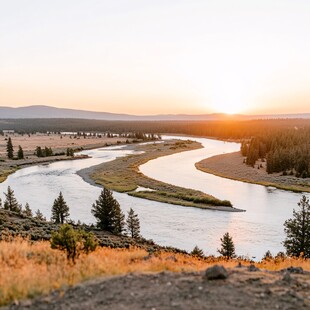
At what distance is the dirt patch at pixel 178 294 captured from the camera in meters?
7.90

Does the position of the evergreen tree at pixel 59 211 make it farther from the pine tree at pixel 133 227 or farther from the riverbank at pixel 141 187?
the riverbank at pixel 141 187

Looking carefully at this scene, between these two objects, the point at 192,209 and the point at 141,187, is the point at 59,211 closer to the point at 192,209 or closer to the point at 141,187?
the point at 192,209

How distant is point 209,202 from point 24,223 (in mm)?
30719

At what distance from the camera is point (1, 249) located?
41.5 feet

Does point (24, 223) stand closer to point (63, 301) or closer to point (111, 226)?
point (111, 226)

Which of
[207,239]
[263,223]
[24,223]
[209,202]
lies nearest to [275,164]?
[209,202]

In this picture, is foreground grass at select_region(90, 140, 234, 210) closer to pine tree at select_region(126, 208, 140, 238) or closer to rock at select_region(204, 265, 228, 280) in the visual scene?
pine tree at select_region(126, 208, 140, 238)

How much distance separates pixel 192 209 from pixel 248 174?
3325cm

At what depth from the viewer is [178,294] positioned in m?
8.30

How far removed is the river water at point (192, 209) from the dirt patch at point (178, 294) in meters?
24.7

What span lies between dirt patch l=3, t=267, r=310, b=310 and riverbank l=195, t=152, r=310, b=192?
194ft

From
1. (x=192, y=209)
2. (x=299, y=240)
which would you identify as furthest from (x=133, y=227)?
(x=299, y=240)

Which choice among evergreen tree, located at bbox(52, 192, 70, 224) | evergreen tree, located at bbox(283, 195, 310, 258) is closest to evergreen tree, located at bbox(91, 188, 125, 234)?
evergreen tree, located at bbox(52, 192, 70, 224)

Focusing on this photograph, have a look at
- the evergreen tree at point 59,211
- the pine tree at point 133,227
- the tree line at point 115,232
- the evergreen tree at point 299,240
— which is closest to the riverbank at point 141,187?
the tree line at point 115,232
